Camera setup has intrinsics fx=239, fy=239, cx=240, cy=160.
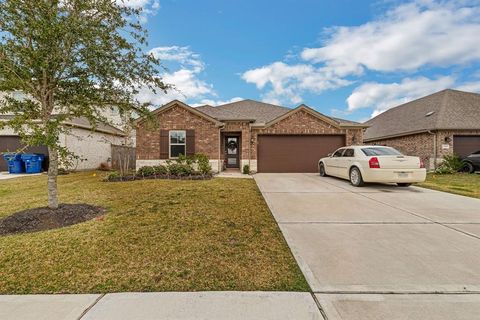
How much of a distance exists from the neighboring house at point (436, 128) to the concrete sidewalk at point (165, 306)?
16958 mm

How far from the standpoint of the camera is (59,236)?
3.93m

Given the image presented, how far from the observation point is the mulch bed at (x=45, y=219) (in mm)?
4359

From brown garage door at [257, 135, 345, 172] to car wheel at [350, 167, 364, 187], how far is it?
4.47m

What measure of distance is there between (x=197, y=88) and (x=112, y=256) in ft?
48.6

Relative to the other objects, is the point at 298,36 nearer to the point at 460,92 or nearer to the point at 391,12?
the point at 391,12

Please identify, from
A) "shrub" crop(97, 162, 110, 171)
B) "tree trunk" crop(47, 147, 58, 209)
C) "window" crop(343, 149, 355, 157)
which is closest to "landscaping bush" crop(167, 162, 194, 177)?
"tree trunk" crop(47, 147, 58, 209)

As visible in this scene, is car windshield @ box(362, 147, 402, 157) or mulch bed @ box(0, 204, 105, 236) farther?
car windshield @ box(362, 147, 402, 157)

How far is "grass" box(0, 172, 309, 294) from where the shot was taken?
2.62m

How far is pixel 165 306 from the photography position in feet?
7.27

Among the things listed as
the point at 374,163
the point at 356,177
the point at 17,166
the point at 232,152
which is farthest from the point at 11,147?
the point at 374,163

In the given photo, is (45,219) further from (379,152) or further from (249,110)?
(249,110)

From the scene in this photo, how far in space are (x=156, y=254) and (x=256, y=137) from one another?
10891 mm

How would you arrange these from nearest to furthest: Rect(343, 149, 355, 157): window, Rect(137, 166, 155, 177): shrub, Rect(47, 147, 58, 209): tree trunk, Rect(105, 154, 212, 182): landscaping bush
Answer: Rect(47, 147, 58, 209): tree trunk < Rect(343, 149, 355, 157): window < Rect(105, 154, 212, 182): landscaping bush < Rect(137, 166, 155, 177): shrub

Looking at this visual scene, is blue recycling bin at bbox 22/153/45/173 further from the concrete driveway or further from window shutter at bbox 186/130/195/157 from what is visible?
the concrete driveway
